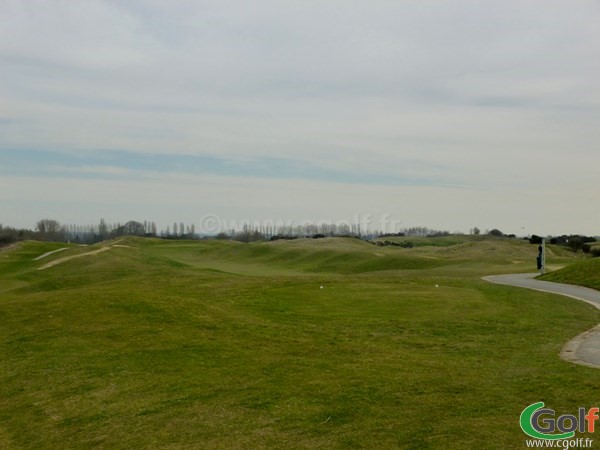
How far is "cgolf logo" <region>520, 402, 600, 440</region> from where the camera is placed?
806cm

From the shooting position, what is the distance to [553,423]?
27.7 feet

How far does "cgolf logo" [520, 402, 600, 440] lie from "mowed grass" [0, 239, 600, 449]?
22 centimetres

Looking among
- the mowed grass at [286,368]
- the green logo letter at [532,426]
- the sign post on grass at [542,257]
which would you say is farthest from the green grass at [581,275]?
the green logo letter at [532,426]

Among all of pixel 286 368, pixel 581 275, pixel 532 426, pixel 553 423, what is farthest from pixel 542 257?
pixel 532 426

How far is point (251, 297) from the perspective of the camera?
2452 centimetres

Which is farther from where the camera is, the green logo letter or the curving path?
the curving path

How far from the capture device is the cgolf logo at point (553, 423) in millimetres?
8062

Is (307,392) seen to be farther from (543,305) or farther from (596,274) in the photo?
(596,274)

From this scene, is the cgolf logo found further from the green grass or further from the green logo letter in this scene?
the green grass

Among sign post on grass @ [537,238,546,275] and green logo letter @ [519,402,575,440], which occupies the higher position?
sign post on grass @ [537,238,546,275]

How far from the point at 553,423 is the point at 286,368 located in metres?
5.95

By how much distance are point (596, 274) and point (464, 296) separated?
417 inches

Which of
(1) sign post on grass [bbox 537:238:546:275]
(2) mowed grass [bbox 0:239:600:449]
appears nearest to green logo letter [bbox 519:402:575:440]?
(2) mowed grass [bbox 0:239:600:449]

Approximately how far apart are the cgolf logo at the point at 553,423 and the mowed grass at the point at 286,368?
217 mm
